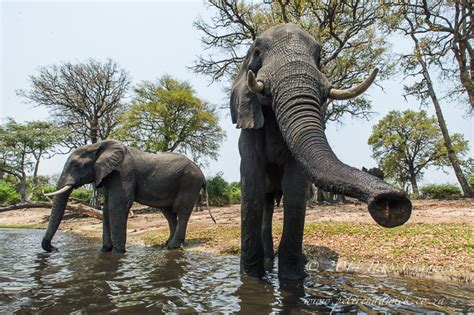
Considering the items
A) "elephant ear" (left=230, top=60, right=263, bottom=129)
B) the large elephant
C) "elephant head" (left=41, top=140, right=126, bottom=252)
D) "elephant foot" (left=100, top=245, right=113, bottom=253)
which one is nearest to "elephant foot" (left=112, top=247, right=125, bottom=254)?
"elephant foot" (left=100, top=245, right=113, bottom=253)

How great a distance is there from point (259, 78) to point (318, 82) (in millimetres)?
750

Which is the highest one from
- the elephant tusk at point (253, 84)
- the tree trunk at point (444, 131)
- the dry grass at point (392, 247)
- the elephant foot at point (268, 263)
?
the tree trunk at point (444, 131)

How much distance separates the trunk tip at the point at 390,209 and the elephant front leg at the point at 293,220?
7.65 ft

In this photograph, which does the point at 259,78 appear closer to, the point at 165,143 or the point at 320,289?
the point at 320,289

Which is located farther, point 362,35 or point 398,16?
point 362,35

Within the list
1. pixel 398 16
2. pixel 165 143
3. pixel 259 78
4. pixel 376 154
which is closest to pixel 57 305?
pixel 259 78

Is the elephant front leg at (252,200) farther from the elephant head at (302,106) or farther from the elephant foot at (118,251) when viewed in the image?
the elephant foot at (118,251)

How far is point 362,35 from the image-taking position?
25.0 m

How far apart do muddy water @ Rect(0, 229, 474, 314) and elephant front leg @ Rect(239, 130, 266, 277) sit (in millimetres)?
271

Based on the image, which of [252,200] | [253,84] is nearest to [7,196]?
[252,200]

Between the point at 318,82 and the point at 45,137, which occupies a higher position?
the point at 45,137

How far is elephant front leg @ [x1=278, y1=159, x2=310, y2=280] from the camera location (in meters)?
5.13

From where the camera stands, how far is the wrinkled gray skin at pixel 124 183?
29.9 feet

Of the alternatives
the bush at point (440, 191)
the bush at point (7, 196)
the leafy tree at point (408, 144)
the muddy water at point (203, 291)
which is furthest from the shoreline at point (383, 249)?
the leafy tree at point (408, 144)
